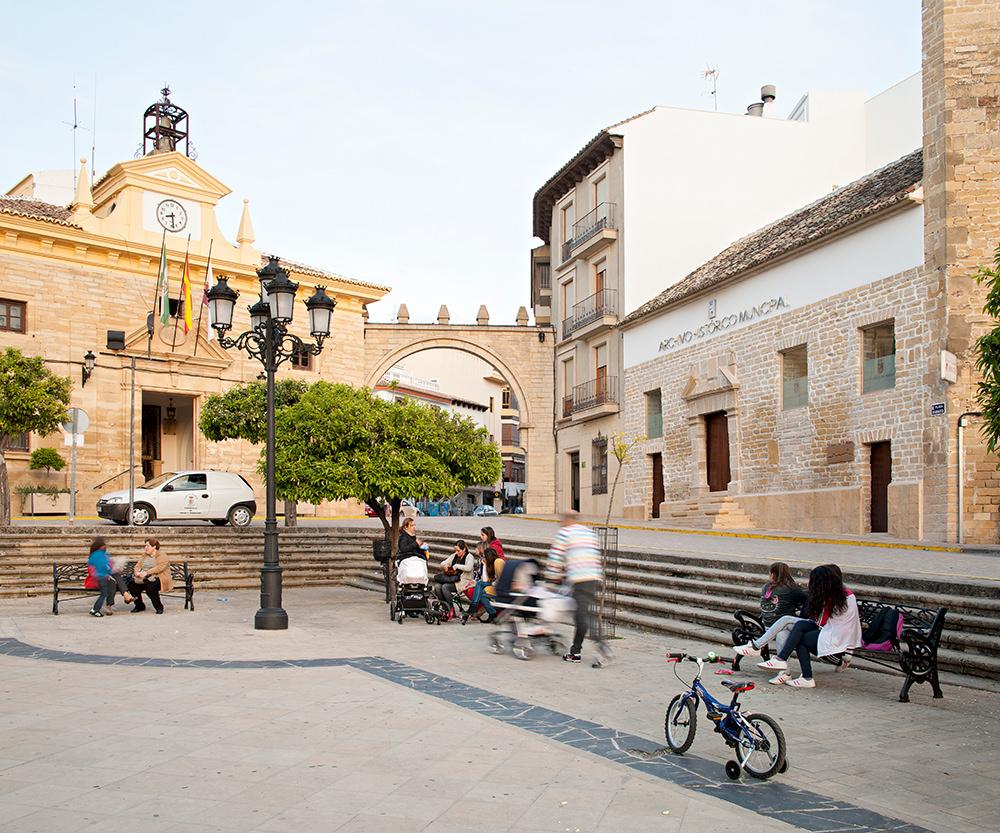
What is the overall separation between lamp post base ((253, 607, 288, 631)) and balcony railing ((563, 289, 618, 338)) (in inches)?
802

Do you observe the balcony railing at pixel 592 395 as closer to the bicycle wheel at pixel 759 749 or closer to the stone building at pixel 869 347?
the stone building at pixel 869 347

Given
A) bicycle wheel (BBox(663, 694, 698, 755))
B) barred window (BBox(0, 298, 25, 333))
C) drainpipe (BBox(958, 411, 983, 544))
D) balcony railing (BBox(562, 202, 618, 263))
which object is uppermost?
balcony railing (BBox(562, 202, 618, 263))

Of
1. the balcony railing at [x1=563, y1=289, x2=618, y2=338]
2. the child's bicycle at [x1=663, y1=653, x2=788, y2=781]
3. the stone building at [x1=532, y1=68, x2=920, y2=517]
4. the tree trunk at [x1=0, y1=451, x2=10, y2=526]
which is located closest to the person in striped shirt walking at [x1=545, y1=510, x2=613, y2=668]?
the child's bicycle at [x1=663, y1=653, x2=788, y2=781]

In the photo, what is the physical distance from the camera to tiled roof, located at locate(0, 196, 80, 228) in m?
24.8

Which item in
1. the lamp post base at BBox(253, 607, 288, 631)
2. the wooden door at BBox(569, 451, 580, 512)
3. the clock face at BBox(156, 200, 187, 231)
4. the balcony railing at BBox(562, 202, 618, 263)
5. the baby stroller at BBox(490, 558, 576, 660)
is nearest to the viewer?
the baby stroller at BBox(490, 558, 576, 660)

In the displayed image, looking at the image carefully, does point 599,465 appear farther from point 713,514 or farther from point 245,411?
point 245,411

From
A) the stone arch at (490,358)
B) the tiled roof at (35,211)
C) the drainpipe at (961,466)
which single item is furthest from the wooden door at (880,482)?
the tiled roof at (35,211)

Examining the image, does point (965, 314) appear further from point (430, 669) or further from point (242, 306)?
point (242, 306)

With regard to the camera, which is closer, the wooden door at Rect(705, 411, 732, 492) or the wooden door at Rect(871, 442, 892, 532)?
the wooden door at Rect(871, 442, 892, 532)

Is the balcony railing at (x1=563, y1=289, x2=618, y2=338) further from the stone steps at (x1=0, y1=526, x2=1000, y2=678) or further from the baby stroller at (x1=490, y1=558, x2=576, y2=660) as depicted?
the baby stroller at (x1=490, y1=558, x2=576, y2=660)

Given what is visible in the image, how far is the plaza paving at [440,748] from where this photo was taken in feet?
14.4

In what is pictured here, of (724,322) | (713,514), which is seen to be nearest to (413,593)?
(713,514)

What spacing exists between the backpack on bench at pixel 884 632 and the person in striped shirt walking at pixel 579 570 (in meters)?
Answer: 2.42

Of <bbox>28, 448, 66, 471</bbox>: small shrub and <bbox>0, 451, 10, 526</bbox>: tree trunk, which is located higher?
<bbox>28, 448, 66, 471</bbox>: small shrub
